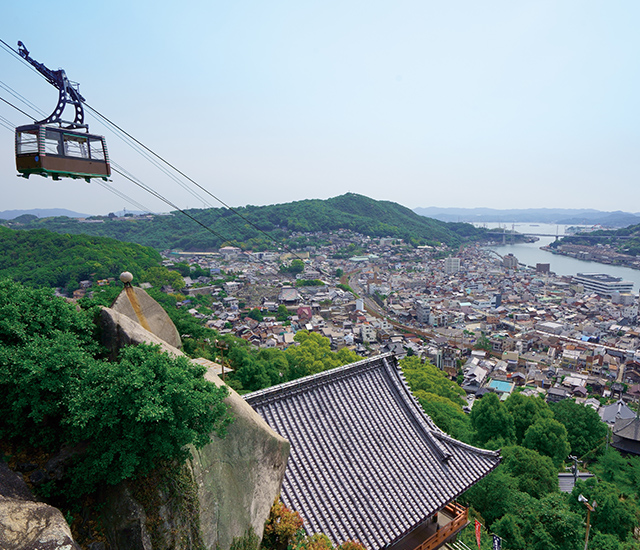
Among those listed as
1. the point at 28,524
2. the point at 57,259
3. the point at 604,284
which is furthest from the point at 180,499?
the point at 604,284

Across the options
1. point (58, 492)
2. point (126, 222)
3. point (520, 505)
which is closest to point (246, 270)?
point (126, 222)

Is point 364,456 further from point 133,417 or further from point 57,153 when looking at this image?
point 57,153

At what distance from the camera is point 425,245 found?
358 ft

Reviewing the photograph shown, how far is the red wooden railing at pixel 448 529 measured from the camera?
6.20 metres

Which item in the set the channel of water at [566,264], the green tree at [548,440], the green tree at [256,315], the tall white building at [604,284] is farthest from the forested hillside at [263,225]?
the green tree at [548,440]

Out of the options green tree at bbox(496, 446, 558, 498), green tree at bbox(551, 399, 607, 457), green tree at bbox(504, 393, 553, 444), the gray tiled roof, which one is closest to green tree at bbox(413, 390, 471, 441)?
green tree at bbox(496, 446, 558, 498)

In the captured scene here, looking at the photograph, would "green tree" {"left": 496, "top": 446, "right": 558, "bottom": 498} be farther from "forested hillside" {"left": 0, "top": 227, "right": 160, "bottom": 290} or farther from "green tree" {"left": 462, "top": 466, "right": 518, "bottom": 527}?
"forested hillside" {"left": 0, "top": 227, "right": 160, "bottom": 290}

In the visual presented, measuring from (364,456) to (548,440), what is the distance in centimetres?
1212

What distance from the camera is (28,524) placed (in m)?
3.28

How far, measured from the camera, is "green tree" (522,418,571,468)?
48.1ft

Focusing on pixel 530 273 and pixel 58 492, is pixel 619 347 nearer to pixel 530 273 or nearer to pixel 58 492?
pixel 530 273

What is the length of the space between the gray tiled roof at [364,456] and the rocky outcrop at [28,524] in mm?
2834

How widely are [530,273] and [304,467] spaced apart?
8885cm

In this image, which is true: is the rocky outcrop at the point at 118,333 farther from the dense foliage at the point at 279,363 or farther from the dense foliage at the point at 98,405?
the dense foliage at the point at 279,363
